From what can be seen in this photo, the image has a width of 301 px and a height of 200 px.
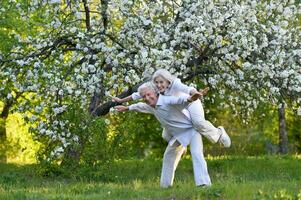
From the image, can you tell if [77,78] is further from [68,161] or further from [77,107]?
[68,161]

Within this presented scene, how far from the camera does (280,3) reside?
12086 mm

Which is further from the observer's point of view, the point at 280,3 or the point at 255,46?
the point at 280,3

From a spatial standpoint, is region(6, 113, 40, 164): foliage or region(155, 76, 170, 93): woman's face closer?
region(155, 76, 170, 93): woman's face

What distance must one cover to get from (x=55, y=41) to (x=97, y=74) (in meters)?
1.86

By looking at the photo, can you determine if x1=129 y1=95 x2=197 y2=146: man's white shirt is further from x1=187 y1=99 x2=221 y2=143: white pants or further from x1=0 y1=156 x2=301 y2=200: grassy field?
x1=0 y1=156 x2=301 y2=200: grassy field

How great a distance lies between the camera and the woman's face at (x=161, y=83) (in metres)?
8.57

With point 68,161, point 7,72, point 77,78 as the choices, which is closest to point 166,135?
point 77,78

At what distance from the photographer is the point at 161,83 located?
8.59 metres

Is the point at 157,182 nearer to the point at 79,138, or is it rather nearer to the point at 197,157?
the point at 197,157

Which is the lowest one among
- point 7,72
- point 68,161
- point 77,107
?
point 68,161

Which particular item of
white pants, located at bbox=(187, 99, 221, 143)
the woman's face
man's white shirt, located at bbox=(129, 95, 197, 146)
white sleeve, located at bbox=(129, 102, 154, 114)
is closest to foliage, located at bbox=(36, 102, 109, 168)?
white sleeve, located at bbox=(129, 102, 154, 114)

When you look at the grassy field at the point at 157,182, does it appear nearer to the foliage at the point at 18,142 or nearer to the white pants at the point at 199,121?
the white pants at the point at 199,121

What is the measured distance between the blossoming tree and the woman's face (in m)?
2.05

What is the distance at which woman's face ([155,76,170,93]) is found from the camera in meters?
8.57
